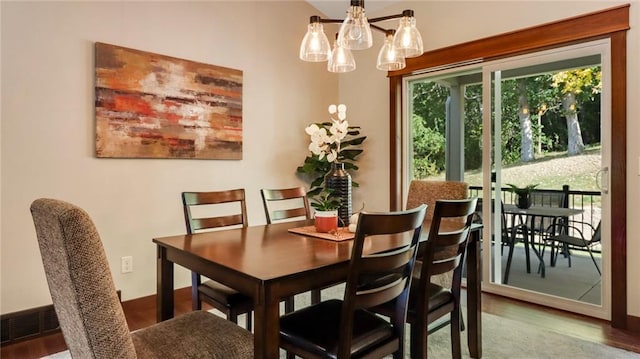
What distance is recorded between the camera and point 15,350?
237 centimetres

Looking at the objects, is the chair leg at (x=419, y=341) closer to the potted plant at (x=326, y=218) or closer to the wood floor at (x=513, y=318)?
the potted plant at (x=326, y=218)

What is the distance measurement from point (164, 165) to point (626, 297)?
3.55 m

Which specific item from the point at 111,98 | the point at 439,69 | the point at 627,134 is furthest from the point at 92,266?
the point at 439,69

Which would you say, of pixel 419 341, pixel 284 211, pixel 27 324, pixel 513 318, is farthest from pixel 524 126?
pixel 27 324

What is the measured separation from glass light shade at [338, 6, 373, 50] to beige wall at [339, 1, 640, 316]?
6.06 feet

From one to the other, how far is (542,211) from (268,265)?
9.45 feet

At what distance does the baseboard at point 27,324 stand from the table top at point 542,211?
3.60 meters

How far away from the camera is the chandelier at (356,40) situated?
200 centimetres

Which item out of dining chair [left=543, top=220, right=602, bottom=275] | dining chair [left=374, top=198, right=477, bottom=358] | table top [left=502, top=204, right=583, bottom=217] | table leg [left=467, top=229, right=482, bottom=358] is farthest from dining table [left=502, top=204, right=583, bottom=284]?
dining chair [left=374, top=198, right=477, bottom=358]

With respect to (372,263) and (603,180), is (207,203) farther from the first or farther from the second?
(603,180)

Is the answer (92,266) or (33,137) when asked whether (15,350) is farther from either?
(92,266)

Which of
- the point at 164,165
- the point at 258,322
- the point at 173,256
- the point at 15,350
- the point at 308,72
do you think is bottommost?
the point at 15,350

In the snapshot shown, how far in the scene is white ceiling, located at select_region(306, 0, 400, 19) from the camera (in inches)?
159

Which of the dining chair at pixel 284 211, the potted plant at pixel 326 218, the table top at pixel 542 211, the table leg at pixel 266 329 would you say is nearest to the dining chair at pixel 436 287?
the potted plant at pixel 326 218
